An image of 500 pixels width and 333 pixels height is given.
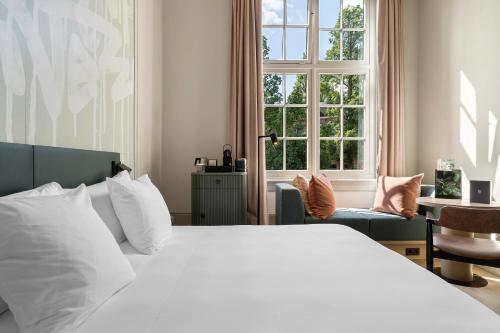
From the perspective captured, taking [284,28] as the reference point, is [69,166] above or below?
below

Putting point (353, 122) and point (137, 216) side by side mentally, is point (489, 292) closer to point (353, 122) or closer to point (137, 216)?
point (353, 122)

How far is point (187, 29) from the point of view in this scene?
12.2ft

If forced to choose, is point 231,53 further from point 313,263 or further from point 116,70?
point 313,263

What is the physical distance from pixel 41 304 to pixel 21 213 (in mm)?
239

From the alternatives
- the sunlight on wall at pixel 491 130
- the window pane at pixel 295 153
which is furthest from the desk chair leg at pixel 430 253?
the window pane at pixel 295 153

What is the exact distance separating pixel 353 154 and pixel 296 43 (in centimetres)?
150

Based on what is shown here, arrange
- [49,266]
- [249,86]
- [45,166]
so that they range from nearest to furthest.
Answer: [49,266] < [45,166] < [249,86]

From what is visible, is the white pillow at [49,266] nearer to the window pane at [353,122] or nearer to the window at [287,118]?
the window at [287,118]

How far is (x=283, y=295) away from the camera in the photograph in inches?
40.1

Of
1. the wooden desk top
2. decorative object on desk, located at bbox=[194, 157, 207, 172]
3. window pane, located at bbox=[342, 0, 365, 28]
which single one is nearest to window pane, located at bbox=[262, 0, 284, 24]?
window pane, located at bbox=[342, 0, 365, 28]

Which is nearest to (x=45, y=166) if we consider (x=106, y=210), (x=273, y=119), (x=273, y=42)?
(x=106, y=210)

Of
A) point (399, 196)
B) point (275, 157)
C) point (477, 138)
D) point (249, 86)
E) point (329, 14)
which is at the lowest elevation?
point (399, 196)

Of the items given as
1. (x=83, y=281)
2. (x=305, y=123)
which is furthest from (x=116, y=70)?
(x=305, y=123)

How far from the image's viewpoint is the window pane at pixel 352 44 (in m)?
3.91
